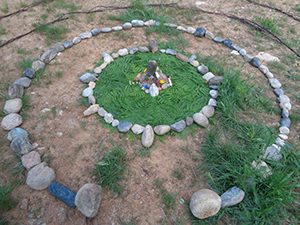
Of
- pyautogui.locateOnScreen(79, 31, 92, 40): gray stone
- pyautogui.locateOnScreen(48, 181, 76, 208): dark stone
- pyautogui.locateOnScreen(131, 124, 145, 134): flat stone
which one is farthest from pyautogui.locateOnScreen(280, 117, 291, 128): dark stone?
pyautogui.locateOnScreen(79, 31, 92, 40): gray stone

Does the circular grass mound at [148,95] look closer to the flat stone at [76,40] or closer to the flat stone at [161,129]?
the flat stone at [161,129]

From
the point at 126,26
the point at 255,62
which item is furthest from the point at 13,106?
the point at 255,62

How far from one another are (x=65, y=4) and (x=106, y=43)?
135 centimetres

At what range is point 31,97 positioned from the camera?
11.9 feet

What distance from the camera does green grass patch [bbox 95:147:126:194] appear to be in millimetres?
2805

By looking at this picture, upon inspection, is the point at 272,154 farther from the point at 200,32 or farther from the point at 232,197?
the point at 200,32

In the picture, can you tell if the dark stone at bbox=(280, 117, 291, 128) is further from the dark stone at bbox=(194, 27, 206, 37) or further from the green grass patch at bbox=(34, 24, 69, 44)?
the green grass patch at bbox=(34, 24, 69, 44)

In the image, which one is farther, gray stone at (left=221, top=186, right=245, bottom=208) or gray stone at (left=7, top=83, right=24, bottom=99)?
gray stone at (left=7, top=83, right=24, bottom=99)

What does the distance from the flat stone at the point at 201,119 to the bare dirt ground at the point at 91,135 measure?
120mm

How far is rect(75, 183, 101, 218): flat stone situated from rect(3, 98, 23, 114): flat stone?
57.8 inches

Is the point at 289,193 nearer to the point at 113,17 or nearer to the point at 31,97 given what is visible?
the point at 31,97

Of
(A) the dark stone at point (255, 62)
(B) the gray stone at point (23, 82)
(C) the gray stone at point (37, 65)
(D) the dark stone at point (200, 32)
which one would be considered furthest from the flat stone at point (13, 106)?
(A) the dark stone at point (255, 62)

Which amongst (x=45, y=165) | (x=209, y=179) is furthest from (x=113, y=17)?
(x=209, y=179)

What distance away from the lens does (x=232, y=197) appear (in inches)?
105
